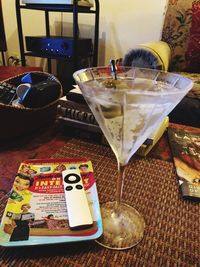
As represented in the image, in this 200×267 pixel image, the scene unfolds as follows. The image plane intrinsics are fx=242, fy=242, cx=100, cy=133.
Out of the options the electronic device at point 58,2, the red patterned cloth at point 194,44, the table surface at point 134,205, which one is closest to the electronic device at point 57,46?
the electronic device at point 58,2

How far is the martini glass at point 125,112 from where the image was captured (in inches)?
12.9

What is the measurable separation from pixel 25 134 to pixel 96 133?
200 millimetres

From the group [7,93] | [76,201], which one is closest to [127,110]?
[76,201]

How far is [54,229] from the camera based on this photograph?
0.38 meters

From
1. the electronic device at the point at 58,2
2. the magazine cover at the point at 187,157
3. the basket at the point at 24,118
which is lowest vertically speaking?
the magazine cover at the point at 187,157

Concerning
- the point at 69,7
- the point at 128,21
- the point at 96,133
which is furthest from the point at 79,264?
the point at 128,21

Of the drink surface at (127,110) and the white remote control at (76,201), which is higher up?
the drink surface at (127,110)

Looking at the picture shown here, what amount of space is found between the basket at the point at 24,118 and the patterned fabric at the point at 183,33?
4.06ft

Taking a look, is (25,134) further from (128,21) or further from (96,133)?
(128,21)

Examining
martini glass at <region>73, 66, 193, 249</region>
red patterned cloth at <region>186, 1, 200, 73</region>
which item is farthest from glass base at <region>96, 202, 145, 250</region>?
red patterned cloth at <region>186, 1, 200, 73</region>

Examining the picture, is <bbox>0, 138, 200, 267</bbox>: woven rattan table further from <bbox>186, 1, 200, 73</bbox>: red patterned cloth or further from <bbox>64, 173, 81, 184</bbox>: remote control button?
<bbox>186, 1, 200, 73</bbox>: red patterned cloth

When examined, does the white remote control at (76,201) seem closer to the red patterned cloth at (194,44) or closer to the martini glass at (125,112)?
the martini glass at (125,112)

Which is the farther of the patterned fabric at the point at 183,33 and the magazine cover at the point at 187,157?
the patterned fabric at the point at 183,33

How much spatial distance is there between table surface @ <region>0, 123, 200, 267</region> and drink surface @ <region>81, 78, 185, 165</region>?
13cm
